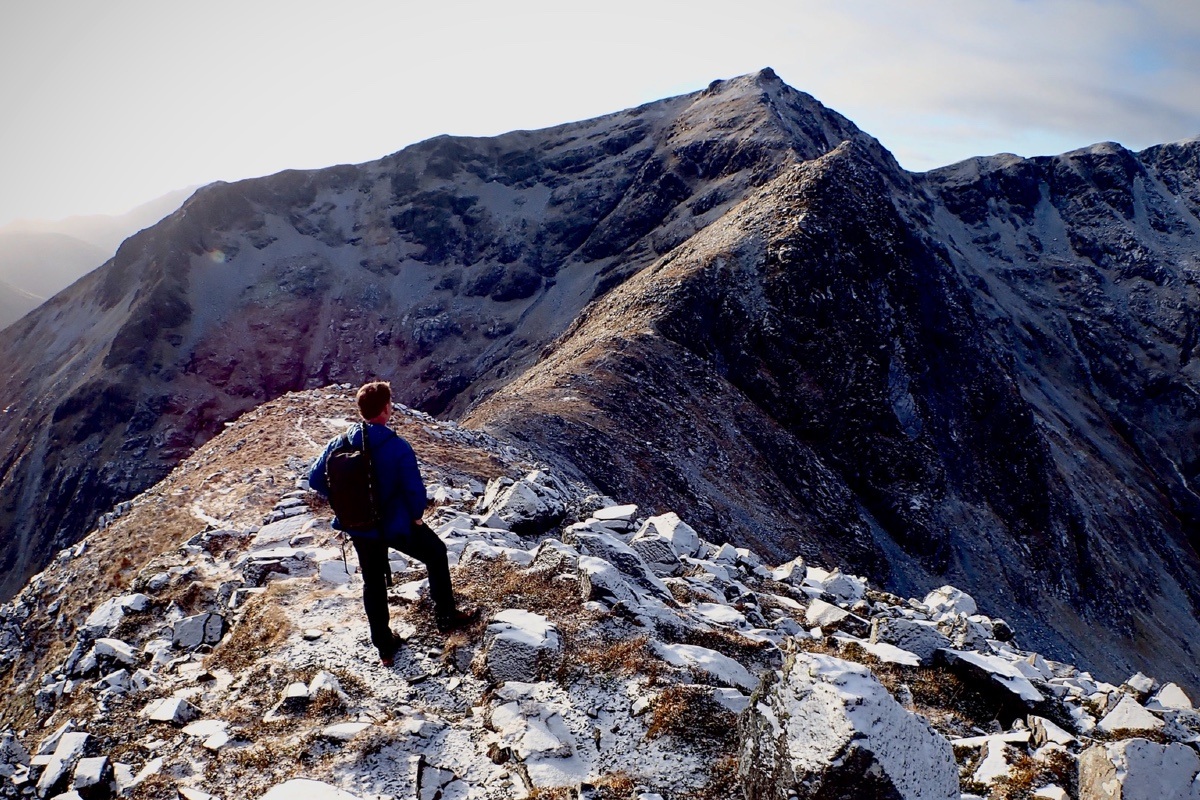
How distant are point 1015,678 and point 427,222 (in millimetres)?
98071

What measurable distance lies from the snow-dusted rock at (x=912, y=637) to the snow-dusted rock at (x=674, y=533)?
312 cm

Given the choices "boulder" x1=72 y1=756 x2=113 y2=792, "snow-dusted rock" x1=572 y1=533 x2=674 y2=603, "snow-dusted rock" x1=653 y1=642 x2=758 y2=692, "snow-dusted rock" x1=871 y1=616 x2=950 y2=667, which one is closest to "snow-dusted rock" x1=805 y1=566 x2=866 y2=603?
"snow-dusted rock" x1=871 y1=616 x2=950 y2=667

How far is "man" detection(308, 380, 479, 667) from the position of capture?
6.95m

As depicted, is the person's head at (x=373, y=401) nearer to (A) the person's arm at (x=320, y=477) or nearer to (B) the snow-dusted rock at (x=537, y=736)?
(A) the person's arm at (x=320, y=477)

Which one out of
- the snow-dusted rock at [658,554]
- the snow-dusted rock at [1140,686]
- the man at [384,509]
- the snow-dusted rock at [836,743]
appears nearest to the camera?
the snow-dusted rock at [836,743]

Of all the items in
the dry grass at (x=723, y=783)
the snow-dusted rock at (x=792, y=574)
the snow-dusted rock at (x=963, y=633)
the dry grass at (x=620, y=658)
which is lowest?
the snow-dusted rock at (x=963, y=633)

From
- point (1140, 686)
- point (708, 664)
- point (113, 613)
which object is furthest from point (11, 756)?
point (1140, 686)

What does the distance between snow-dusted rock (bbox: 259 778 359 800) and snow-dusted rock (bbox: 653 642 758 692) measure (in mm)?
3086

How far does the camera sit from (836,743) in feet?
14.5

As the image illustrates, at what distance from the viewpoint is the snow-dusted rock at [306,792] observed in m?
4.94

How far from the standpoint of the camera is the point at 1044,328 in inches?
3403

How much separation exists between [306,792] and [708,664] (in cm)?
369

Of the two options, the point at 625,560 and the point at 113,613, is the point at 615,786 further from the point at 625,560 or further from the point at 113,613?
the point at 113,613

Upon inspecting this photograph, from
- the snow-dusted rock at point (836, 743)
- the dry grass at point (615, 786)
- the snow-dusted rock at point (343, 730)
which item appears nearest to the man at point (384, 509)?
the snow-dusted rock at point (343, 730)
